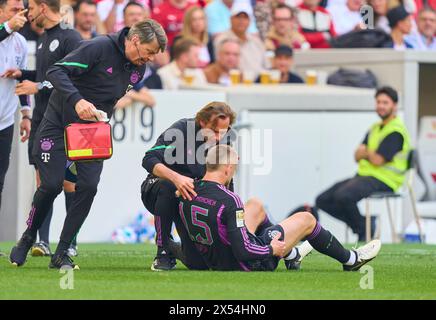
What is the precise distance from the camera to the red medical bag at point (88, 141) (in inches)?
365

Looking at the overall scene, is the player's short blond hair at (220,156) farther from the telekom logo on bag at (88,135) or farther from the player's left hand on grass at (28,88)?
the player's left hand on grass at (28,88)

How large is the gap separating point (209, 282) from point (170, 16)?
9895 millimetres

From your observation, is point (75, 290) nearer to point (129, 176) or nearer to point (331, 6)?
point (129, 176)

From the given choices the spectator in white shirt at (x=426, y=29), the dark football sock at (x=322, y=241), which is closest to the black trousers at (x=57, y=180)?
the dark football sock at (x=322, y=241)

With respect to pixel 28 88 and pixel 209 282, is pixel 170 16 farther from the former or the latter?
pixel 209 282

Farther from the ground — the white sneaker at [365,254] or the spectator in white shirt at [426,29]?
the spectator in white shirt at [426,29]

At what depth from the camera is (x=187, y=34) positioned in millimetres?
17766

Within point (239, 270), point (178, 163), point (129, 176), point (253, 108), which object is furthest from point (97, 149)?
point (253, 108)

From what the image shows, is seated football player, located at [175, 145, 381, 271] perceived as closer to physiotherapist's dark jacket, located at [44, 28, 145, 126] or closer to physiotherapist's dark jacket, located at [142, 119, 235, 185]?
physiotherapist's dark jacket, located at [142, 119, 235, 185]

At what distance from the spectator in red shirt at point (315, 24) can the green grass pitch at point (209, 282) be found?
901 cm

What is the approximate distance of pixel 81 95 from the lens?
9.66 meters

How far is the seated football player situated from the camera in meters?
9.13

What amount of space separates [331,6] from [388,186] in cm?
461

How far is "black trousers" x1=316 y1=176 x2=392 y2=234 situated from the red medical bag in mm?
7139
